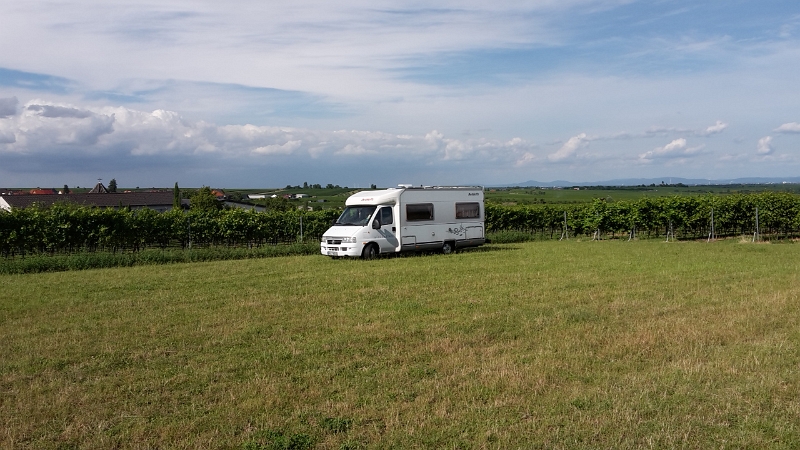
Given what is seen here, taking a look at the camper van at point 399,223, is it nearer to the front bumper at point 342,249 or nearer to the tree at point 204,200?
the front bumper at point 342,249

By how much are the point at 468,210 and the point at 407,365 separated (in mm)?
16807

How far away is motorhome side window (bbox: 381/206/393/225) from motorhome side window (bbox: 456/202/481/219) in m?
3.26

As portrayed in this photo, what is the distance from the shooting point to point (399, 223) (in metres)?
20.5

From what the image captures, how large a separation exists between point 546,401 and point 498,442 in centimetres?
107

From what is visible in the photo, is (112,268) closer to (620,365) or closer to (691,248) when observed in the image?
(620,365)

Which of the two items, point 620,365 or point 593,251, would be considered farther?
point 593,251

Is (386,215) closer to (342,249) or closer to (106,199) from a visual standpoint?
(342,249)

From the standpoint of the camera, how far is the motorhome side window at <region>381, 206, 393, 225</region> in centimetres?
2044

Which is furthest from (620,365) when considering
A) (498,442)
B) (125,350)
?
(125,350)

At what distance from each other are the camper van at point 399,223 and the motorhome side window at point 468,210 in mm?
38

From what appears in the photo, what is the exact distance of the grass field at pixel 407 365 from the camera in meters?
4.90

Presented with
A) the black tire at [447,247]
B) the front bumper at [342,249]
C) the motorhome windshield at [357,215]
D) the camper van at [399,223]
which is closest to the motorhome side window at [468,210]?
the camper van at [399,223]

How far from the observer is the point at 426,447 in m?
4.62

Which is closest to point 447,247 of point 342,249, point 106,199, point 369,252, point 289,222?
point 369,252
